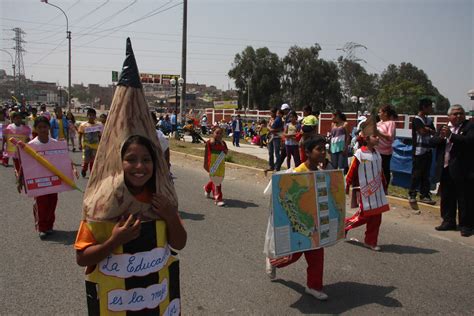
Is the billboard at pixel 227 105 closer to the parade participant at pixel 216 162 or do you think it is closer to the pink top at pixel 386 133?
the parade participant at pixel 216 162

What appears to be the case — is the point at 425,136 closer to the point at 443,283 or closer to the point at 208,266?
the point at 443,283

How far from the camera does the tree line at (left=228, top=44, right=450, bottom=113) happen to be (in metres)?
55.8

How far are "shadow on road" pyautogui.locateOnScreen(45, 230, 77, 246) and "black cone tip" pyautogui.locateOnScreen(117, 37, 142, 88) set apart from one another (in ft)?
13.1

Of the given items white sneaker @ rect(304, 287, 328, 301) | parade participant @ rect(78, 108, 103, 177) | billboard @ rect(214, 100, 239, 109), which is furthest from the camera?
billboard @ rect(214, 100, 239, 109)

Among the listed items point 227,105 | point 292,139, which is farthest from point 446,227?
point 227,105

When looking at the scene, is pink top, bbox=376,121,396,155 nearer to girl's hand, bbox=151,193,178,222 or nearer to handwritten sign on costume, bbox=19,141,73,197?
handwritten sign on costume, bbox=19,141,73,197

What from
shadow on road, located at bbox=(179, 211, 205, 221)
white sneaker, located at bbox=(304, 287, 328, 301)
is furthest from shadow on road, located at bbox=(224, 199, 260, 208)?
white sneaker, located at bbox=(304, 287, 328, 301)

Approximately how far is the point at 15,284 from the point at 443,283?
4399mm

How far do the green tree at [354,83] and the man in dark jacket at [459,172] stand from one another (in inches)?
2160

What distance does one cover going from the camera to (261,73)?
59.6 m

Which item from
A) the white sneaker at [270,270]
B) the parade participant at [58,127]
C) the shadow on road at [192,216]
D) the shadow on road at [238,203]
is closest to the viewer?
the white sneaker at [270,270]

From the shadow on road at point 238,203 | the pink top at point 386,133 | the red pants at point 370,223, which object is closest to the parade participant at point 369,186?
the red pants at point 370,223

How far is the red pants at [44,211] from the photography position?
566 centimetres

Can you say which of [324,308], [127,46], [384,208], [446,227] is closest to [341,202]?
[324,308]
